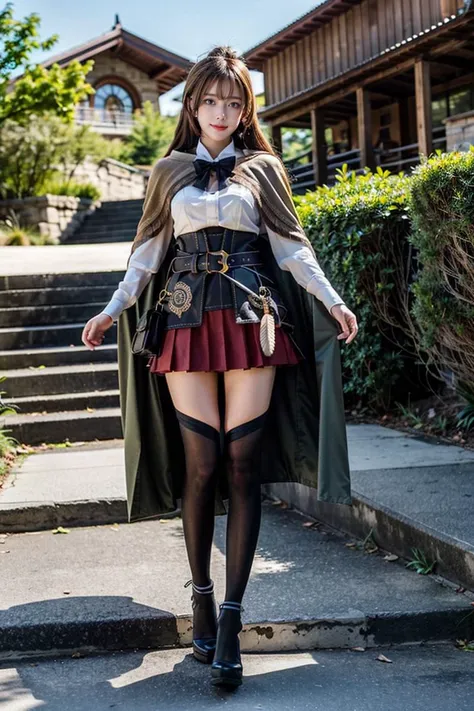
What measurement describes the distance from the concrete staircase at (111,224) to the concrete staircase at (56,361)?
1038 cm

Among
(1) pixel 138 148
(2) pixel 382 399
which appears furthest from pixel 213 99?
(1) pixel 138 148

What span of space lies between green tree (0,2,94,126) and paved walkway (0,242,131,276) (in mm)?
6767

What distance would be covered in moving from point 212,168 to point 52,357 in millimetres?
4697

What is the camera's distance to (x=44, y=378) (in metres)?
7.21

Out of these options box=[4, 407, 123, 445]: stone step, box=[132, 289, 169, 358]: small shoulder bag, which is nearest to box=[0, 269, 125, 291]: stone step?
box=[4, 407, 123, 445]: stone step

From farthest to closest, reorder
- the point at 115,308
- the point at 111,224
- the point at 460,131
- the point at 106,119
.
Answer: the point at 106,119 → the point at 111,224 → the point at 460,131 → the point at 115,308

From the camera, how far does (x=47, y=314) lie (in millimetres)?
8406

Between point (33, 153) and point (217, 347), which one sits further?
point (33, 153)

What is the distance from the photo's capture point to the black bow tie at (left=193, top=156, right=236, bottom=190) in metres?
3.24

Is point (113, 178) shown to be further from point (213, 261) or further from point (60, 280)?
point (213, 261)

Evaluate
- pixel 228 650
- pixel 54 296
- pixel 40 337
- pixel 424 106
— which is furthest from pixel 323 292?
pixel 424 106

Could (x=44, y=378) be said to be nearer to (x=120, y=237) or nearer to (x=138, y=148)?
(x=120, y=237)

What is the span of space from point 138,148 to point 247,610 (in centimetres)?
2891

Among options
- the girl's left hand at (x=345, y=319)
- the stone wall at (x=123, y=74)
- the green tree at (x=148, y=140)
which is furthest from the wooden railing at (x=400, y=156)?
the stone wall at (x=123, y=74)
